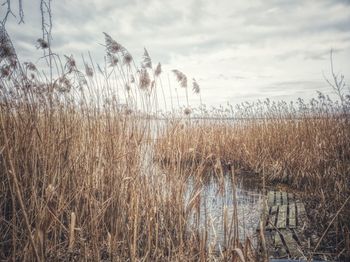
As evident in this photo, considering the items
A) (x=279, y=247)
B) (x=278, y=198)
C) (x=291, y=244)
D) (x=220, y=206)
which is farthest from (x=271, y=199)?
(x=279, y=247)

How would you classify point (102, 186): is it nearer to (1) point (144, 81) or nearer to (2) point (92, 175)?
(2) point (92, 175)

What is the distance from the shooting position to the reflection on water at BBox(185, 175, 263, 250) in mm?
2629

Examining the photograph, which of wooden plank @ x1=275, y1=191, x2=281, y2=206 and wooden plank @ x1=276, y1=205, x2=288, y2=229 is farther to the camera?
wooden plank @ x1=275, y1=191, x2=281, y2=206

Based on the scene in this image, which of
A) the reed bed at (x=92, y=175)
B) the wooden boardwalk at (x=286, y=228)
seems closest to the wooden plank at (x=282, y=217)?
the wooden boardwalk at (x=286, y=228)

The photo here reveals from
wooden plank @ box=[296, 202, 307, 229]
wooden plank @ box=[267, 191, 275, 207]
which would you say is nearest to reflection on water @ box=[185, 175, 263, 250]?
wooden plank @ box=[267, 191, 275, 207]

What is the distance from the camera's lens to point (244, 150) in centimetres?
725

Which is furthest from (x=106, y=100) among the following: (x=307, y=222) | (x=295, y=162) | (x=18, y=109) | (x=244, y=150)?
(x=244, y=150)

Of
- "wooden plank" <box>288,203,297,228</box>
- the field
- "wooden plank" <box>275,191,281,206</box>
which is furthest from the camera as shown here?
"wooden plank" <box>275,191,281,206</box>

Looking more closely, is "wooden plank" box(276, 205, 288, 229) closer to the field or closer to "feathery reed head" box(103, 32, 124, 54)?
the field

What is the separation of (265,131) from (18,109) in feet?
21.9

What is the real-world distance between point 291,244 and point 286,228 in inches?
17.8

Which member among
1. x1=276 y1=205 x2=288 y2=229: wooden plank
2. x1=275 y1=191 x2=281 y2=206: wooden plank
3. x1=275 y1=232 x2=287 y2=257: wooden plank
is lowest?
x1=275 y1=191 x2=281 y2=206: wooden plank

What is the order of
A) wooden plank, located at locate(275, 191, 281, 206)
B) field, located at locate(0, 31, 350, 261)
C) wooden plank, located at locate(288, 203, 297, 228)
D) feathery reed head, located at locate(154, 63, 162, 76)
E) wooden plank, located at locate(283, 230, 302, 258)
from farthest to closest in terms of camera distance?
wooden plank, located at locate(275, 191, 281, 206) < wooden plank, located at locate(288, 203, 297, 228) < feathery reed head, located at locate(154, 63, 162, 76) < wooden plank, located at locate(283, 230, 302, 258) < field, located at locate(0, 31, 350, 261)

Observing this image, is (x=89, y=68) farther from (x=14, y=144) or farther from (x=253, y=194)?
(x=253, y=194)
